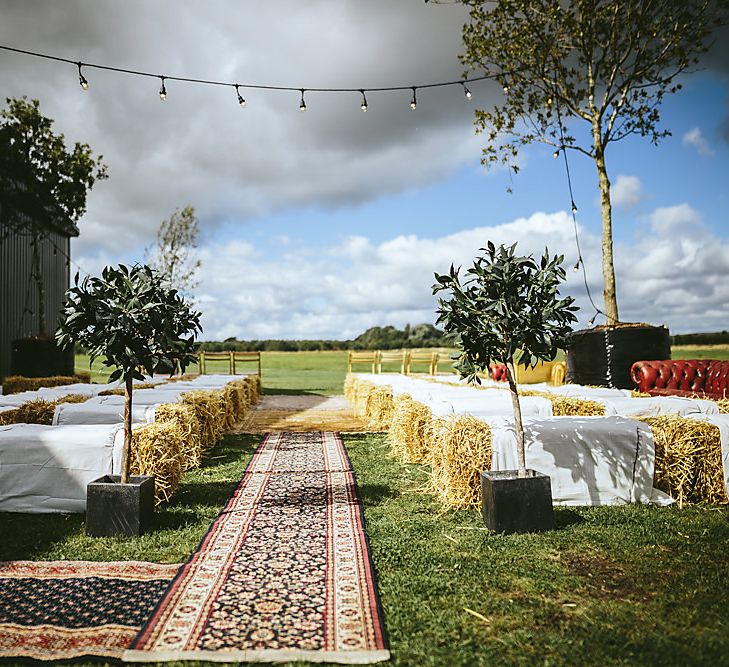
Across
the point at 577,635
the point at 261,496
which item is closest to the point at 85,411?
the point at 261,496

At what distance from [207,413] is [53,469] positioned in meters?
2.39

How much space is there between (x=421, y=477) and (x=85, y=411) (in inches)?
116

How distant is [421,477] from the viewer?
4.66 meters

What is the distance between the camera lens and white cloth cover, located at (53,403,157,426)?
4969 mm

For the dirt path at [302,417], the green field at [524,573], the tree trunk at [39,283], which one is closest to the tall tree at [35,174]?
the tree trunk at [39,283]

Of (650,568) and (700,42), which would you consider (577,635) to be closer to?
(650,568)

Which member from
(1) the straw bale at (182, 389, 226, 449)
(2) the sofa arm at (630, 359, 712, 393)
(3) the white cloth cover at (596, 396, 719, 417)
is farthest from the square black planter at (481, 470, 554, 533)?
(2) the sofa arm at (630, 359, 712, 393)

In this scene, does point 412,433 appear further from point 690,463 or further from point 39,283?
point 39,283

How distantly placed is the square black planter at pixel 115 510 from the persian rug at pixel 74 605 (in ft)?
1.40

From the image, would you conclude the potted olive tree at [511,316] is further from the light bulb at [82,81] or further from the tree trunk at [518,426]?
the light bulb at [82,81]

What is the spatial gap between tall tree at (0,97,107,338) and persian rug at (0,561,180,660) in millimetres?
10167

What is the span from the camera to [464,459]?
Result: 3.66m

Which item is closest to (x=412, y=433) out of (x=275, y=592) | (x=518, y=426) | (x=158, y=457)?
(x=518, y=426)

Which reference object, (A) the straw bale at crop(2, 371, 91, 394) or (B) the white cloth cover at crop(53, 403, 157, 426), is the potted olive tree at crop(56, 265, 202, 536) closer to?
A: (B) the white cloth cover at crop(53, 403, 157, 426)
